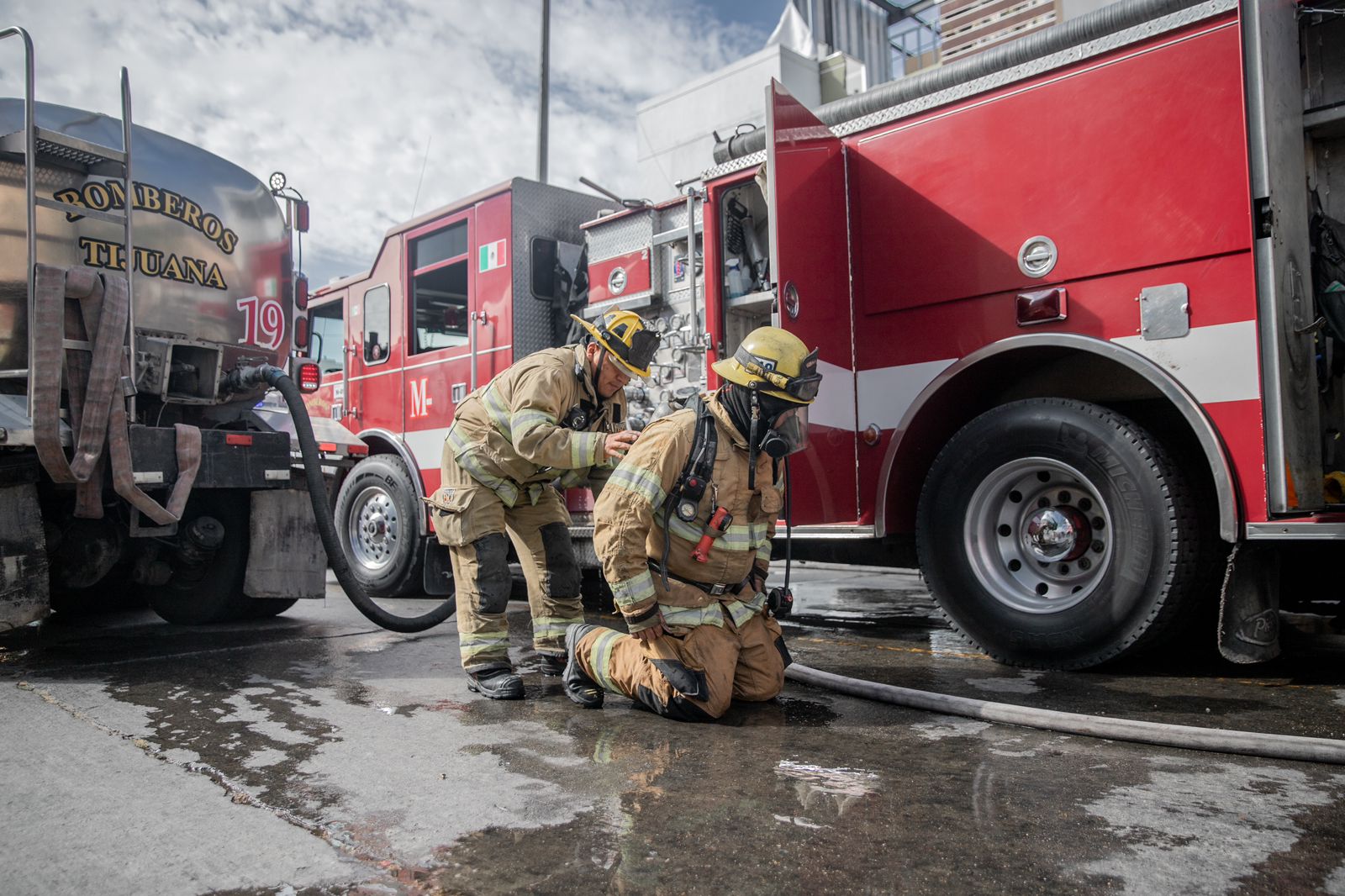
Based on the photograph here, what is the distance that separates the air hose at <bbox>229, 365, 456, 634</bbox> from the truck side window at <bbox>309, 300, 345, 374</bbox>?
8.11 feet

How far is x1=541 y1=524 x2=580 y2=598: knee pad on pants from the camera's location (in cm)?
400

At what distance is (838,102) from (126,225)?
3.46 metres

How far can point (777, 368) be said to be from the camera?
3279 mm

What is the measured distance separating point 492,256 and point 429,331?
88 cm

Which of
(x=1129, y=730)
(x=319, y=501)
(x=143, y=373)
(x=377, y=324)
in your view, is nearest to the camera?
(x=1129, y=730)

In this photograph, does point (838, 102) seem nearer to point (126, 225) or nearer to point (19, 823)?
point (126, 225)

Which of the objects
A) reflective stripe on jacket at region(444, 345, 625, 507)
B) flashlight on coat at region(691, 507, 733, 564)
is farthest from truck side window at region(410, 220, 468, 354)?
flashlight on coat at region(691, 507, 733, 564)

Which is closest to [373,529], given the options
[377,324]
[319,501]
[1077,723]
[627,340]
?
[377,324]

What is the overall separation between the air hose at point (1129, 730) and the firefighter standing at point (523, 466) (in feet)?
4.43

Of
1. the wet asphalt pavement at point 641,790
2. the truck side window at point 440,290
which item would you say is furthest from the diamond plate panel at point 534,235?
the wet asphalt pavement at point 641,790

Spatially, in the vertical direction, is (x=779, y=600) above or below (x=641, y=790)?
above

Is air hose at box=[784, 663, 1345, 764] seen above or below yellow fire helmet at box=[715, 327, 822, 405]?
below

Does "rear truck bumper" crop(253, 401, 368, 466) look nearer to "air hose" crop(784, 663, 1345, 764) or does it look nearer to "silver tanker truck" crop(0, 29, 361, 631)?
"silver tanker truck" crop(0, 29, 361, 631)

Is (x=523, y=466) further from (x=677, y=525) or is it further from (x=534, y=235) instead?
(x=534, y=235)
